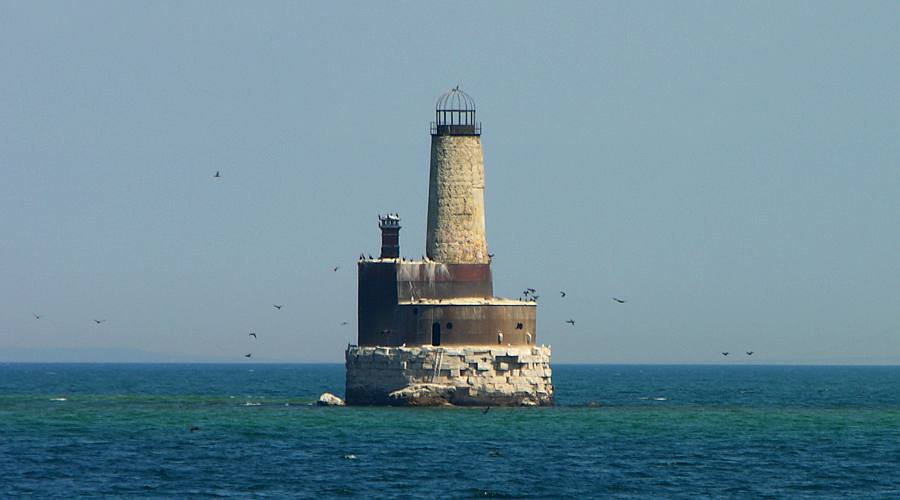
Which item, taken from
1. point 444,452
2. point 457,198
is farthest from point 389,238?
point 444,452

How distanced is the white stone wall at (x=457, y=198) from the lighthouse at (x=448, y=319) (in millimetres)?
49

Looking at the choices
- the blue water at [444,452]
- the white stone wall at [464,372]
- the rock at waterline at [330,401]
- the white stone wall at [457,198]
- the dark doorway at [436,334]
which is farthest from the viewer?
the rock at waterline at [330,401]

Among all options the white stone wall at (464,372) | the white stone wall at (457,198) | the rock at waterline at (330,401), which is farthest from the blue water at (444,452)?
the white stone wall at (457,198)

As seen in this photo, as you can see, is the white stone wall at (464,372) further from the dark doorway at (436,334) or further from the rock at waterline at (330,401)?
the rock at waterline at (330,401)

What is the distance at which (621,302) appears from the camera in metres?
87.9

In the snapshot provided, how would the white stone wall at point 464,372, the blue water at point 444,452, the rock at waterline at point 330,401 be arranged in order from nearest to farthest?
the blue water at point 444,452 < the white stone wall at point 464,372 < the rock at waterline at point 330,401

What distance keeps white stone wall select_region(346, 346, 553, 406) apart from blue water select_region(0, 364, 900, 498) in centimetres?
143

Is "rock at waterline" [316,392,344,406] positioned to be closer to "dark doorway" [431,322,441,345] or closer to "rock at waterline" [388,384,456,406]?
"rock at waterline" [388,384,456,406]

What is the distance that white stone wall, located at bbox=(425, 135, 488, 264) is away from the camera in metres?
87.8

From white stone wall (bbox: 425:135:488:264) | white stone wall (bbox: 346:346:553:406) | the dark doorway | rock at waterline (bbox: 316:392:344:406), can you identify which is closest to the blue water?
rock at waterline (bbox: 316:392:344:406)

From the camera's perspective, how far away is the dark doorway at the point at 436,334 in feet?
282

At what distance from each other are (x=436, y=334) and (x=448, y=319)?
952 mm

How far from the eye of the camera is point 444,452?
2680 inches

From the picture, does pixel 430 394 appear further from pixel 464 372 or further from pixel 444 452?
pixel 444 452
